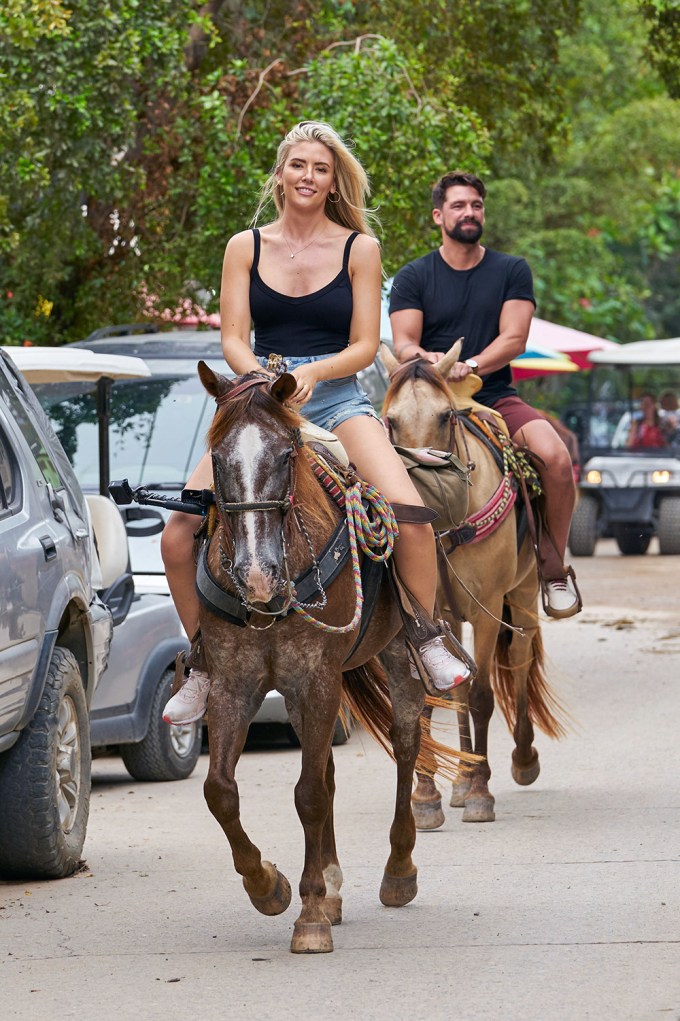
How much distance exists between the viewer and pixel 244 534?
559 cm

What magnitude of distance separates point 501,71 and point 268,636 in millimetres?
15246

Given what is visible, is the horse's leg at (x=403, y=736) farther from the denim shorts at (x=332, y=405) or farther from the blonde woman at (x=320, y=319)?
the denim shorts at (x=332, y=405)

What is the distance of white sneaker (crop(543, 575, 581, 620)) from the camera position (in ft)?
31.9

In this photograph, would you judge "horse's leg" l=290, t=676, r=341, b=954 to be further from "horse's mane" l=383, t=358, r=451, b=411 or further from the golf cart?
the golf cart

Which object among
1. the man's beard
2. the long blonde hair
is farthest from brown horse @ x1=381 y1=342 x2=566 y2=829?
the long blonde hair

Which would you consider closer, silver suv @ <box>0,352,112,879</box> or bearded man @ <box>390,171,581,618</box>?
silver suv @ <box>0,352,112,879</box>

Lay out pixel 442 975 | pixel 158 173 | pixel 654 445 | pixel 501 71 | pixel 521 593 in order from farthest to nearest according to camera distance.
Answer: pixel 654 445, pixel 501 71, pixel 158 173, pixel 521 593, pixel 442 975

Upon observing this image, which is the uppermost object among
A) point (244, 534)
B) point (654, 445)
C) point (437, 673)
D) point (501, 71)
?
point (501, 71)

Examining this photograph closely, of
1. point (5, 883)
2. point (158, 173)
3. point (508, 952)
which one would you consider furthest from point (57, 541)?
point (158, 173)

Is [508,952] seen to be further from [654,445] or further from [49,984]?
[654,445]

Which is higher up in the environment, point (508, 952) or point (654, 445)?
point (508, 952)

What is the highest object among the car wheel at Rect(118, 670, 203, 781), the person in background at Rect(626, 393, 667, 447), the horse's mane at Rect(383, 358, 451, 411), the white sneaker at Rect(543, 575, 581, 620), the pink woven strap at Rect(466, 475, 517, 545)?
the horse's mane at Rect(383, 358, 451, 411)

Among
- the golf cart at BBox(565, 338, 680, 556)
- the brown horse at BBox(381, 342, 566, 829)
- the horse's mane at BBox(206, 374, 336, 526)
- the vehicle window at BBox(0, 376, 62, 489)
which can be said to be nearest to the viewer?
the horse's mane at BBox(206, 374, 336, 526)

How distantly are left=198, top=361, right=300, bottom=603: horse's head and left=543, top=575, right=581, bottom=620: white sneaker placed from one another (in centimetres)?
416
